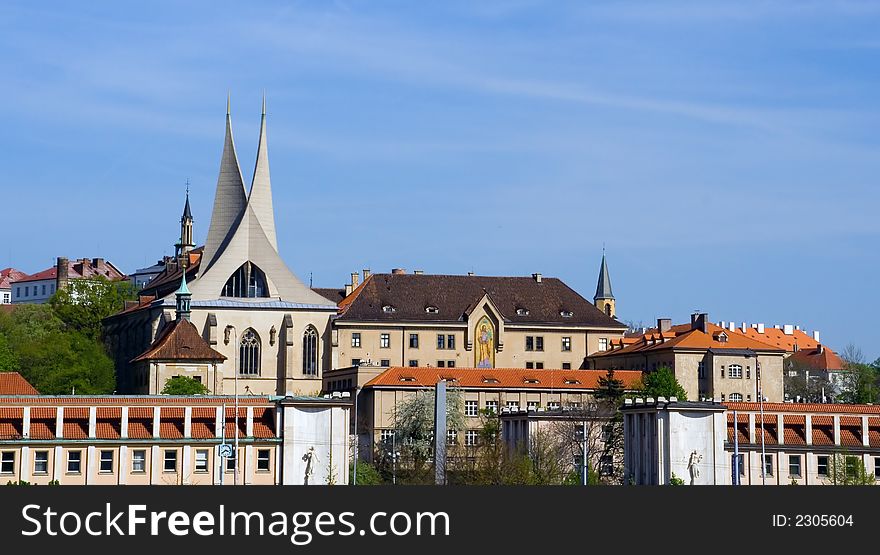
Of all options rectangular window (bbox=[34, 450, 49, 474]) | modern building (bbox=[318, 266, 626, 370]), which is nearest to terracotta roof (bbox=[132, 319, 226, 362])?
modern building (bbox=[318, 266, 626, 370])

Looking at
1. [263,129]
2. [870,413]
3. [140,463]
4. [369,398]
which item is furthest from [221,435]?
[263,129]

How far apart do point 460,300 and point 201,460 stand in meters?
75.6

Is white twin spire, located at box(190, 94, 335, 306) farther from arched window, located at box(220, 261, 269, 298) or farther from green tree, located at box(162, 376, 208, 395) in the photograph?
green tree, located at box(162, 376, 208, 395)

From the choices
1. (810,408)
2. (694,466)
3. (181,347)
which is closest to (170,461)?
(694,466)

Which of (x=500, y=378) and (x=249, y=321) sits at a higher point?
(x=249, y=321)

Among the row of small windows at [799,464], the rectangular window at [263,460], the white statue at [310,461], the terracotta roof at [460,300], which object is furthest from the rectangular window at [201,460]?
the terracotta roof at [460,300]

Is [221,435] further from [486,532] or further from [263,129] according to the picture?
[263,129]

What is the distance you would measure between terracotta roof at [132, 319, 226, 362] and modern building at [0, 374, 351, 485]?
51.7 meters

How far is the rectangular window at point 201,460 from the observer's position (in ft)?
271

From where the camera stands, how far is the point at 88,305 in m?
170

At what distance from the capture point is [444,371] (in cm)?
13575

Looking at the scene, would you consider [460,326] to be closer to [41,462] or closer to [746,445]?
[746,445]

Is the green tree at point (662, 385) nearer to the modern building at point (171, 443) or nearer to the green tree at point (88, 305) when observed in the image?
the modern building at point (171, 443)

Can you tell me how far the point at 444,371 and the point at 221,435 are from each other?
176 ft
